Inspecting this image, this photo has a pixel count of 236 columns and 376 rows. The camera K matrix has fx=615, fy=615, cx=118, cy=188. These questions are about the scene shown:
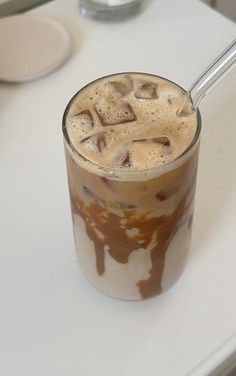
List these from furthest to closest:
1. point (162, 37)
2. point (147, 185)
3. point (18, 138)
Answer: point (162, 37) < point (18, 138) < point (147, 185)

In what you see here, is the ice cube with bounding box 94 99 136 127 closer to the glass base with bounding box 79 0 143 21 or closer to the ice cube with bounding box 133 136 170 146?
the ice cube with bounding box 133 136 170 146

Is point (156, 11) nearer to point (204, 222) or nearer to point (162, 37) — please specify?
point (162, 37)

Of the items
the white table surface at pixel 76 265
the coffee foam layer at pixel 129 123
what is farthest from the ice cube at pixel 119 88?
the white table surface at pixel 76 265

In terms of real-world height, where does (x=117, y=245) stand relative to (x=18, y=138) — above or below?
above

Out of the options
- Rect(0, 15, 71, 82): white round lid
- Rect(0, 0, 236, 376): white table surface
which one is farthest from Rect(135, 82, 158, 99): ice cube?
Rect(0, 15, 71, 82): white round lid

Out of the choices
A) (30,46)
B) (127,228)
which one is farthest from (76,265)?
(30,46)

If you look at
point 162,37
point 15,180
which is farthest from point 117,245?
point 162,37
